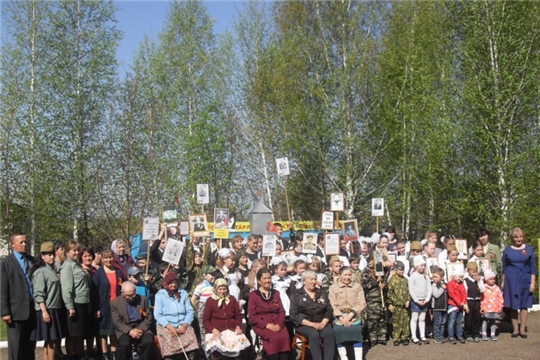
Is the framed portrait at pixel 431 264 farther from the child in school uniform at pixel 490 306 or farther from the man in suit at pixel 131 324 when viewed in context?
the man in suit at pixel 131 324

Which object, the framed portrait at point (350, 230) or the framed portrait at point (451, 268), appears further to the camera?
the framed portrait at point (350, 230)

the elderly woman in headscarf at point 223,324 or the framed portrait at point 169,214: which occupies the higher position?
the framed portrait at point 169,214

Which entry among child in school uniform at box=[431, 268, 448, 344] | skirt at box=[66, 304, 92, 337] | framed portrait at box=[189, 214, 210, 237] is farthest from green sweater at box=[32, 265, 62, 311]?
child in school uniform at box=[431, 268, 448, 344]

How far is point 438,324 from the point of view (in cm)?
1098

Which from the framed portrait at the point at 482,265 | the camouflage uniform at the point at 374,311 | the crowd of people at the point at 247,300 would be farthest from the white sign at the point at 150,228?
the framed portrait at the point at 482,265

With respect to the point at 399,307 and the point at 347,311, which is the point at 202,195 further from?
the point at 347,311

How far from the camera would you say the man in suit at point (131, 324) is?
8.73 metres

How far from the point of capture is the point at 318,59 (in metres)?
25.0

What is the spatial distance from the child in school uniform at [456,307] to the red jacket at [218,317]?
4024 millimetres

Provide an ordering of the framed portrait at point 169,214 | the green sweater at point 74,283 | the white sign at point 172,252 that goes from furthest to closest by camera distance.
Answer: the framed portrait at point 169,214, the white sign at point 172,252, the green sweater at point 74,283

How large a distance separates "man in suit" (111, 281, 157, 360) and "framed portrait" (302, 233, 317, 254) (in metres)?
4.34

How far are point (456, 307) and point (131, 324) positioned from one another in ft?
17.5

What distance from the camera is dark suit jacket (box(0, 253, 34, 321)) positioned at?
26.0 feet

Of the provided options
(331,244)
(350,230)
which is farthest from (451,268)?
(350,230)
